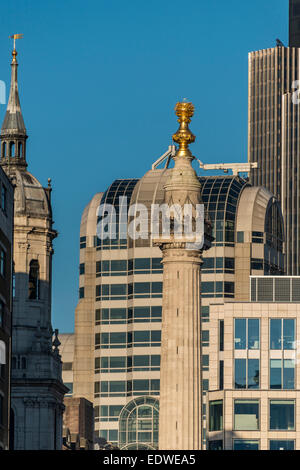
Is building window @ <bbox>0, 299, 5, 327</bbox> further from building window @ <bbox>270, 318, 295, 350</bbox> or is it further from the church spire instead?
building window @ <bbox>270, 318, 295, 350</bbox>

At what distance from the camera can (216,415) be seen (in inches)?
6816

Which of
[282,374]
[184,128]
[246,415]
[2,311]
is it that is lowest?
[2,311]

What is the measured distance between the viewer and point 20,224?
151 meters

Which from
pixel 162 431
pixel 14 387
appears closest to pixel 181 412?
pixel 162 431

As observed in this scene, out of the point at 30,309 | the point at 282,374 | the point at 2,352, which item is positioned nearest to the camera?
the point at 2,352

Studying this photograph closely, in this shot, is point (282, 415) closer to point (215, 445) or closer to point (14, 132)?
point (215, 445)

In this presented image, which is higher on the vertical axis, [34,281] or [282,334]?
[34,281]

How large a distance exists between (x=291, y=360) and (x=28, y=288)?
2955cm

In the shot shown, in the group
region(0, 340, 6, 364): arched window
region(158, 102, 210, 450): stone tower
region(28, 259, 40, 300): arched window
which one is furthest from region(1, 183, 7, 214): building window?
region(28, 259, 40, 300): arched window

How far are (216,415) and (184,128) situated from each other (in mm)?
29850

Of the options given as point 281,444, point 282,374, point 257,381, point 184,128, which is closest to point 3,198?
point 184,128

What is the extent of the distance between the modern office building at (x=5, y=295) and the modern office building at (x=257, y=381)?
166 feet
